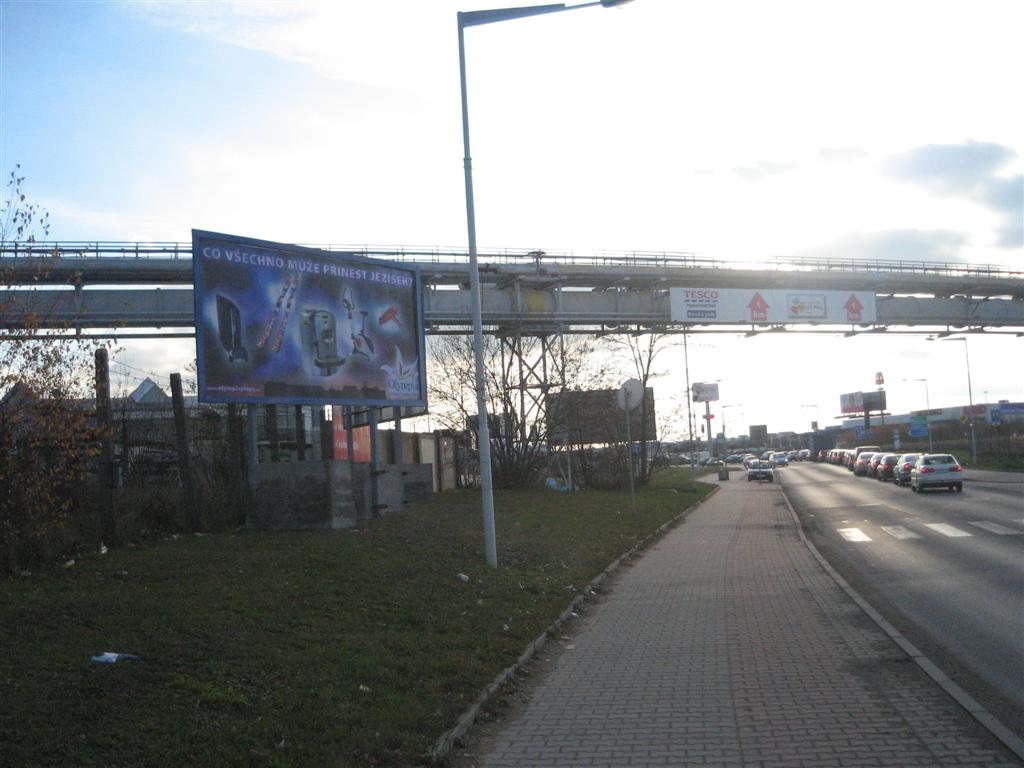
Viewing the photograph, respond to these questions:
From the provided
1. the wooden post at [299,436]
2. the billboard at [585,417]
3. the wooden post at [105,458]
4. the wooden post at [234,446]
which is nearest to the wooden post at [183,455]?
the wooden post at [234,446]

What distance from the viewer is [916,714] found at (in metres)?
6.86

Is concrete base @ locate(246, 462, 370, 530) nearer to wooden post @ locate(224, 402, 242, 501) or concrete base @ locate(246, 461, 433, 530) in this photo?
concrete base @ locate(246, 461, 433, 530)

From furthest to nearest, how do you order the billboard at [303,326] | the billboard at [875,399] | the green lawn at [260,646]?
the billboard at [875,399] → the billboard at [303,326] → the green lawn at [260,646]

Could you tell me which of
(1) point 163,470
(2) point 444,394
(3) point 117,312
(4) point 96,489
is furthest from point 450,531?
(2) point 444,394

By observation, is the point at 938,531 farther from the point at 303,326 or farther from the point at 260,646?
the point at 260,646

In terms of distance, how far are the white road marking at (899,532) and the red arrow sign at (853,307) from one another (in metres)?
13.9

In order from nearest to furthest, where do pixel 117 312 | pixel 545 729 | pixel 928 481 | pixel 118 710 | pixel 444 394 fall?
pixel 118 710, pixel 545 729, pixel 117 312, pixel 444 394, pixel 928 481

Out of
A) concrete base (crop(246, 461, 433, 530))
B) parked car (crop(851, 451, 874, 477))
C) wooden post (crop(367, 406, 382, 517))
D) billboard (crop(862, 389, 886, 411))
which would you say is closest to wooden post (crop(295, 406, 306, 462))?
wooden post (crop(367, 406, 382, 517))

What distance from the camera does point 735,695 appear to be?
7637mm

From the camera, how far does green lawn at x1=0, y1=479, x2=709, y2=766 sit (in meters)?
5.62

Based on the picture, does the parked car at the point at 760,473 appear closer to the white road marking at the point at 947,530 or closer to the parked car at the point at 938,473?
the parked car at the point at 938,473

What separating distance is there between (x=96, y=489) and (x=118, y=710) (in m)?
7.09

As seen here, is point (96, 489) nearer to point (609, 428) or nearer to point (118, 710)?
point (118, 710)

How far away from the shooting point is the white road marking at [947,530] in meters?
20.5
